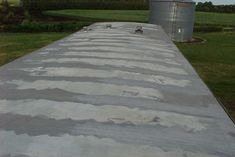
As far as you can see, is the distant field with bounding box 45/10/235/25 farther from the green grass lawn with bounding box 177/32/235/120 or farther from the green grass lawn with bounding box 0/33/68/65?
the green grass lawn with bounding box 0/33/68/65

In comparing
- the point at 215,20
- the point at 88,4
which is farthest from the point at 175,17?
the point at 88,4

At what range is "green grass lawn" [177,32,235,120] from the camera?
566 inches

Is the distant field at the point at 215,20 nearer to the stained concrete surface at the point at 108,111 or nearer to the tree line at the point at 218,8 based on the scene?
the tree line at the point at 218,8

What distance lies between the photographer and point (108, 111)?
3982 millimetres

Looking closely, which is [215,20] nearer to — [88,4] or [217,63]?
[88,4]

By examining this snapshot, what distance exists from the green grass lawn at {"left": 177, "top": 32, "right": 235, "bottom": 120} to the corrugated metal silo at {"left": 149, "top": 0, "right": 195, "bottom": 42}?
3.70 feet

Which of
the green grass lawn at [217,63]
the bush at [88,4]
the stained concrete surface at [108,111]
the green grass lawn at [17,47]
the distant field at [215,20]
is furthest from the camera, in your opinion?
the bush at [88,4]

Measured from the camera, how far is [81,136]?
3.24 meters

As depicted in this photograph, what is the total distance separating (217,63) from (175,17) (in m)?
8.39

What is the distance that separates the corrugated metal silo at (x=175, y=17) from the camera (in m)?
28.9

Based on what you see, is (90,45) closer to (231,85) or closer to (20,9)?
(231,85)

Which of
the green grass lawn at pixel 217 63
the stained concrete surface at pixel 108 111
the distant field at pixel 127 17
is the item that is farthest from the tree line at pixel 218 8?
the stained concrete surface at pixel 108 111

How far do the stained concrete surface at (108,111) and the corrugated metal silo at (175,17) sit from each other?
22488mm

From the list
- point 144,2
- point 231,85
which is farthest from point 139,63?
point 144,2
